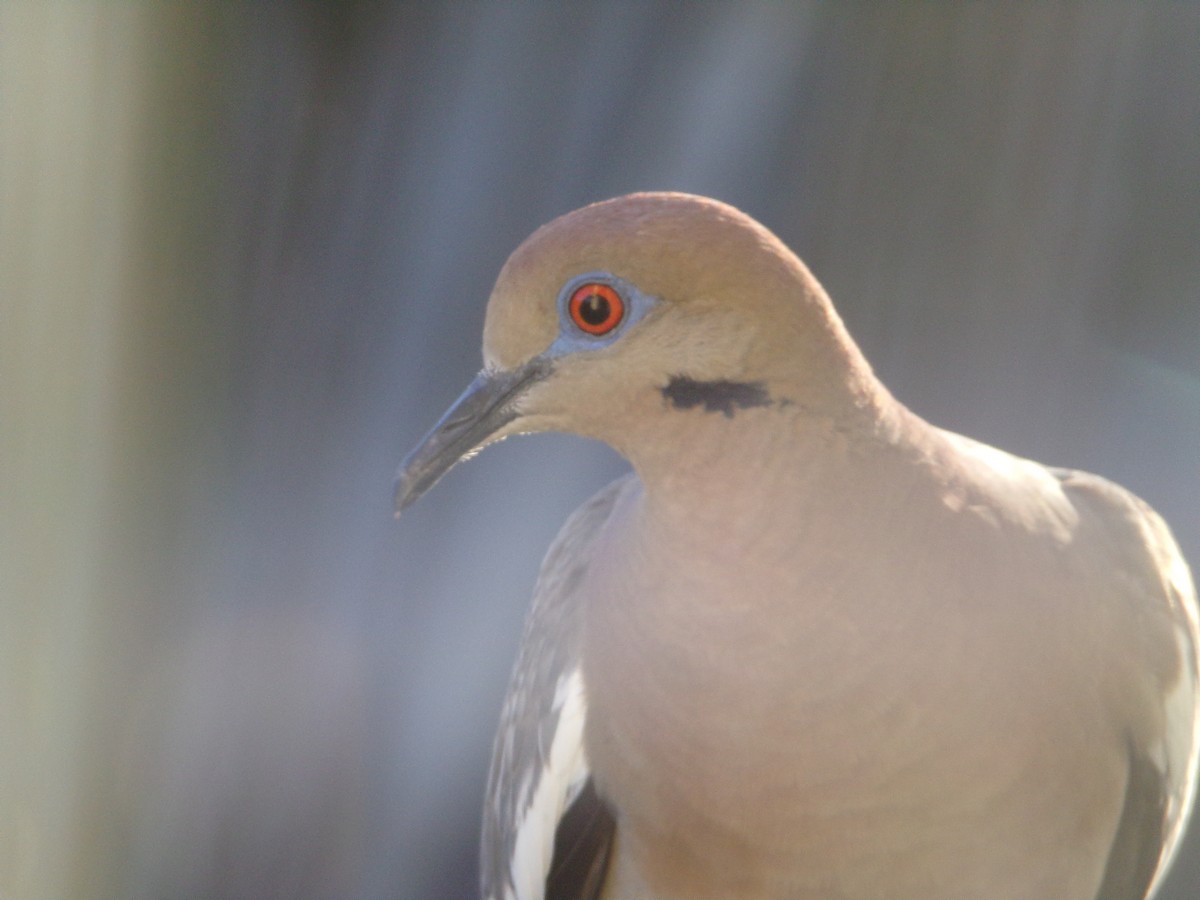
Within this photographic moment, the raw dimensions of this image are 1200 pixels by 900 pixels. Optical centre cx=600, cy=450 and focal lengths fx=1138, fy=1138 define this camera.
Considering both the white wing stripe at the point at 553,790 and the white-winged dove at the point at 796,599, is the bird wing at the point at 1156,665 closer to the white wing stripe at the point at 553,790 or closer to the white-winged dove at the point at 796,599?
the white-winged dove at the point at 796,599

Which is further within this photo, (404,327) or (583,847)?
(404,327)

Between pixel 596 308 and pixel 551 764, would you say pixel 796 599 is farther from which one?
pixel 551 764

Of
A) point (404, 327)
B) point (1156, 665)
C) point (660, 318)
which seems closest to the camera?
point (660, 318)

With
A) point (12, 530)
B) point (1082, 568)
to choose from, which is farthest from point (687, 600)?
point (12, 530)

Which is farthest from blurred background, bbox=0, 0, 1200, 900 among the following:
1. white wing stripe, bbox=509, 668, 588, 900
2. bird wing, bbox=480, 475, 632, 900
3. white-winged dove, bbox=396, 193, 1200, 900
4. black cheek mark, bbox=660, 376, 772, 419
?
black cheek mark, bbox=660, 376, 772, 419

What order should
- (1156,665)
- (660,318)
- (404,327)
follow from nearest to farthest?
(660,318)
(1156,665)
(404,327)

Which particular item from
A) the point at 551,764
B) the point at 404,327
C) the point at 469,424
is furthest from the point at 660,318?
the point at 404,327

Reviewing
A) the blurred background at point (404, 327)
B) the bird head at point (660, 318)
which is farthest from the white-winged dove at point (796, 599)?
the blurred background at point (404, 327)

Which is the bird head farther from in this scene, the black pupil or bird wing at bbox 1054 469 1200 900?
bird wing at bbox 1054 469 1200 900
